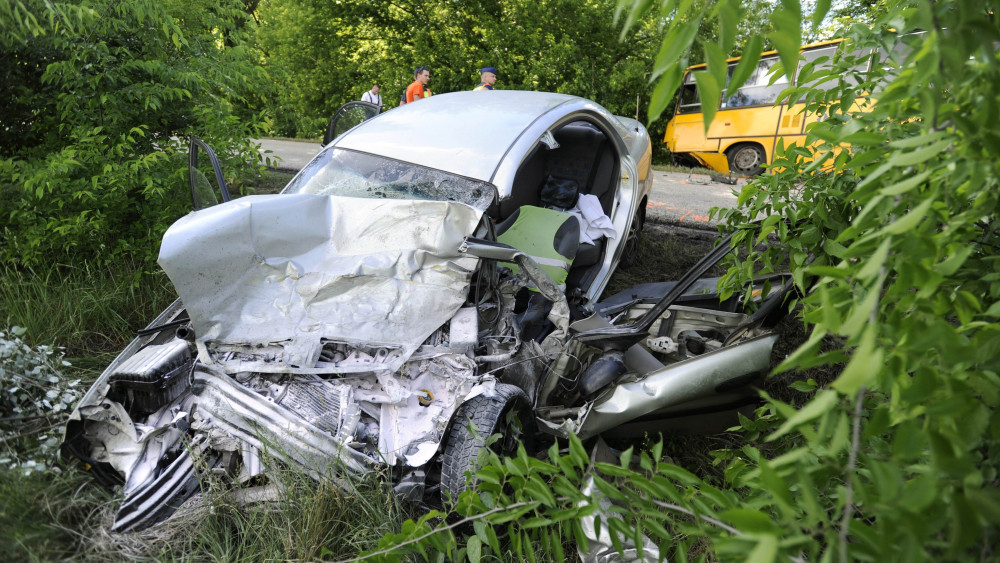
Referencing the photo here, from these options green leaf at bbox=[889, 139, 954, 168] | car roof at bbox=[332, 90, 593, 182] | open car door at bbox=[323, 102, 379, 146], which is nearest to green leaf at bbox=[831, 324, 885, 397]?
green leaf at bbox=[889, 139, 954, 168]

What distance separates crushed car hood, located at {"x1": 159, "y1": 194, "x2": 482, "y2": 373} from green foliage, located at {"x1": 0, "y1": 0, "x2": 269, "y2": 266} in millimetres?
1679

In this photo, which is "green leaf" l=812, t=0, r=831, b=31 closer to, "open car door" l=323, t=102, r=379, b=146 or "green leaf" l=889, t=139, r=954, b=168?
"green leaf" l=889, t=139, r=954, b=168

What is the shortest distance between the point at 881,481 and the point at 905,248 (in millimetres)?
375

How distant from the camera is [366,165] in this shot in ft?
10.6

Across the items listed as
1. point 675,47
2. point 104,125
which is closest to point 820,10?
point 675,47

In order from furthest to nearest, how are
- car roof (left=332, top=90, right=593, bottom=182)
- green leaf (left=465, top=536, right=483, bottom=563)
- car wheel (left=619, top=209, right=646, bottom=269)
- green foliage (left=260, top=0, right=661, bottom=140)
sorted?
green foliage (left=260, top=0, right=661, bottom=140) → car wheel (left=619, top=209, right=646, bottom=269) → car roof (left=332, top=90, right=593, bottom=182) → green leaf (left=465, top=536, right=483, bottom=563)

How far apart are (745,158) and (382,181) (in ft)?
32.2

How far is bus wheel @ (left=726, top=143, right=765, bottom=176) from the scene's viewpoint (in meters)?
10.8

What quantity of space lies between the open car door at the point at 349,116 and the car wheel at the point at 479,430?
8.52 feet

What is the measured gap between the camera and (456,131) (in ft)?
10.8

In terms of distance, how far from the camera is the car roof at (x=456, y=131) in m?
3.10

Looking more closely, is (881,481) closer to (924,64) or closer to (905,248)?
(905,248)

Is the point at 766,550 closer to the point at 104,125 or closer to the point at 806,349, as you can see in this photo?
the point at 806,349

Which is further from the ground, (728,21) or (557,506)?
(728,21)
